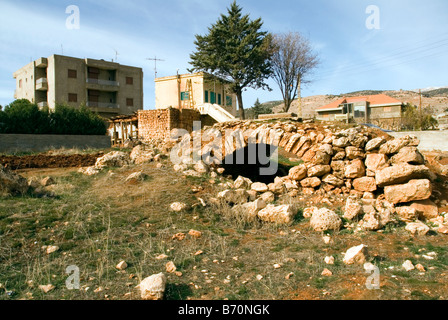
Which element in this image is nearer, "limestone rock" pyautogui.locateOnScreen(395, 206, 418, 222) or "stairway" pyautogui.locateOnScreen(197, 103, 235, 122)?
"limestone rock" pyautogui.locateOnScreen(395, 206, 418, 222)

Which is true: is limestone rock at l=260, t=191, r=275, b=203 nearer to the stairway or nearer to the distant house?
the stairway

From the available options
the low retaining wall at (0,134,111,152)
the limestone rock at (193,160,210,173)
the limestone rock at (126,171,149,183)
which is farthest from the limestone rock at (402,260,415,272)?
the low retaining wall at (0,134,111,152)

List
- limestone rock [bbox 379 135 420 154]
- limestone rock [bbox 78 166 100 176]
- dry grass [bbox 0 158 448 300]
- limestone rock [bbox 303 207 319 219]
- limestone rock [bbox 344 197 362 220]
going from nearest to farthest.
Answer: dry grass [bbox 0 158 448 300], limestone rock [bbox 344 197 362 220], limestone rock [bbox 303 207 319 219], limestone rock [bbox 379 135 420 154], limestone rock [bbox 78 166 100 176]

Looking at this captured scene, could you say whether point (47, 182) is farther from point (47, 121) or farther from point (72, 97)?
point (72, 97)

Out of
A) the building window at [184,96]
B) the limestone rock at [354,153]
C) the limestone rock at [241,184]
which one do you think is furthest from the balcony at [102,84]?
the limestone rock at [354,153]

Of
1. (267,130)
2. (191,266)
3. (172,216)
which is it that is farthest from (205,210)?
(267,130)

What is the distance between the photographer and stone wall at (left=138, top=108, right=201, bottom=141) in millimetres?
17500

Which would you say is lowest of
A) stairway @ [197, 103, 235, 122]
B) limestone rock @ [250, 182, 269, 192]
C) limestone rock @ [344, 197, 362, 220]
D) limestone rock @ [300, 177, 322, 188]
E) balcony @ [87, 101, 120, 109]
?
limestone rock @ [344, 197, 362, 220]

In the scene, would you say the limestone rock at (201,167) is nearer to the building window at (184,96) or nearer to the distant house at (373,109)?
the building window at (184,96)

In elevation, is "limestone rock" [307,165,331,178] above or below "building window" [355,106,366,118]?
below

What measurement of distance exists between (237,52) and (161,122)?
8.78 meters

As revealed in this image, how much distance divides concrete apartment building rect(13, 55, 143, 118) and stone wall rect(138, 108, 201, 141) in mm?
13165

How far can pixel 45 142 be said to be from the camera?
15930 millimetres

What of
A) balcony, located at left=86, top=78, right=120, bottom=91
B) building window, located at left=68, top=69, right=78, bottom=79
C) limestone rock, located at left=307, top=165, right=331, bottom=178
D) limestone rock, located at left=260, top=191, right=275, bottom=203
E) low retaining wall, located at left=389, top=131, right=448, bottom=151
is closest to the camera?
limestone rock, located at left=260, top=191, right=275, bottom=203
